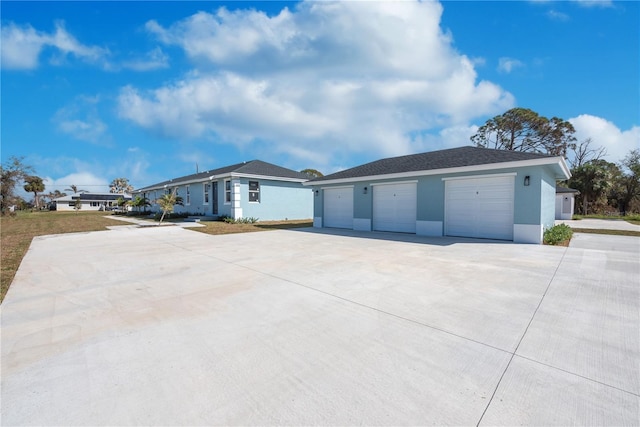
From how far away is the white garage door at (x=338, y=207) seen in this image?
1498 centimetres

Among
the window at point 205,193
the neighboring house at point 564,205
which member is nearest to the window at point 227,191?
the window at point 205,193

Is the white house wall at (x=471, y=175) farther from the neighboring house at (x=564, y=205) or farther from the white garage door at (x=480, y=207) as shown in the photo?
the neighboring house at (x=564, y=205)

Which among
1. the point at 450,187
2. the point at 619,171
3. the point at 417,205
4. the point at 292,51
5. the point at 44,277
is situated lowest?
the point at 44,277

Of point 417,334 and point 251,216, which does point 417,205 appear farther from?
point 251,216

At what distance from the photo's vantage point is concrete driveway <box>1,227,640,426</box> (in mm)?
1931

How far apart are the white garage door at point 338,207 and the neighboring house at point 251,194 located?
17.5ft

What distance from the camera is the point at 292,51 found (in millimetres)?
13508

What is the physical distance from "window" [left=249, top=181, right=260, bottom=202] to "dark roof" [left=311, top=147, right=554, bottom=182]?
5.82 meters

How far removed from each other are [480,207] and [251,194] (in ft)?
45.1

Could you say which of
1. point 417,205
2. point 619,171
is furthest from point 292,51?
point 619,171

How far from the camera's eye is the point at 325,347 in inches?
109

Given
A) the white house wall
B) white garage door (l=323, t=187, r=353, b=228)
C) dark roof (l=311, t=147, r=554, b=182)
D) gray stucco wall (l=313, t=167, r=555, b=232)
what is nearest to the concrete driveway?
the white house wall

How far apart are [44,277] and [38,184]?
207ft

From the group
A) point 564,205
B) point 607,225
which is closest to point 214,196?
point 607,225
